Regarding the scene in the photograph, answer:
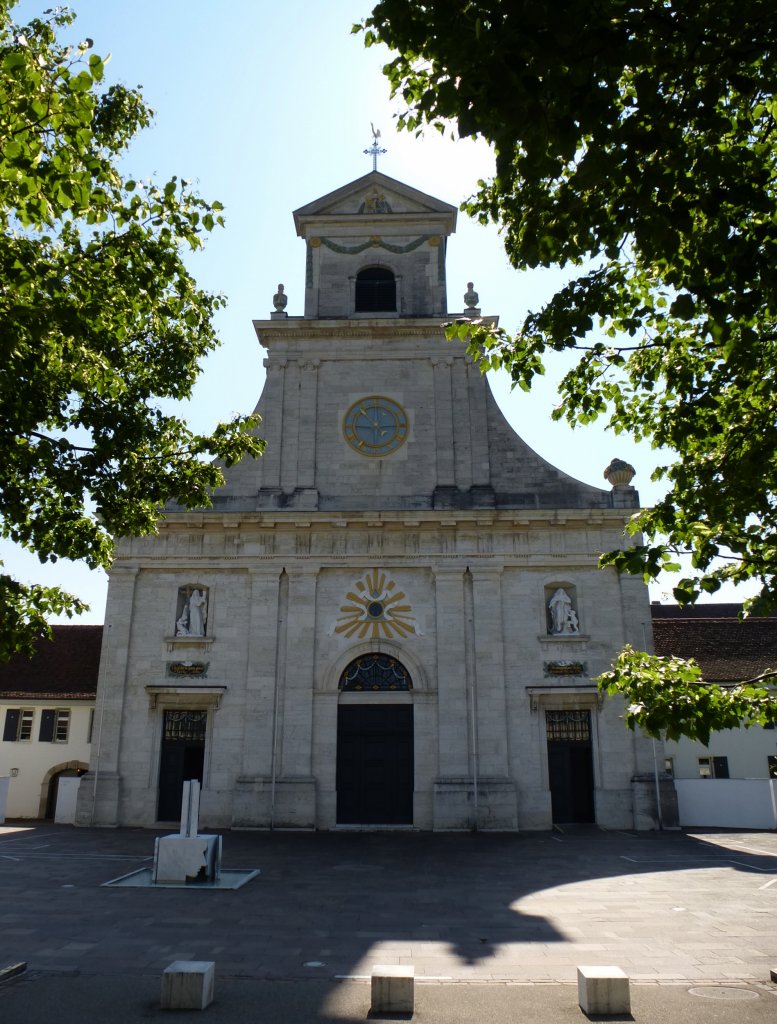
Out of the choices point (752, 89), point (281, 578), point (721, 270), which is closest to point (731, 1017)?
point (721, 270)

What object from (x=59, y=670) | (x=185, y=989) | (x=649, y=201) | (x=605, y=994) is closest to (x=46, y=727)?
(x=59, y=670)

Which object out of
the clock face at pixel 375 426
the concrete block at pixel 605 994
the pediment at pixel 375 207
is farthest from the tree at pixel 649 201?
the pediment at pixel 375 207

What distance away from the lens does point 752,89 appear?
17.1ft

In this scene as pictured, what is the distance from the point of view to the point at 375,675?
24.7m

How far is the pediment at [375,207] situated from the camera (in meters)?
29.7

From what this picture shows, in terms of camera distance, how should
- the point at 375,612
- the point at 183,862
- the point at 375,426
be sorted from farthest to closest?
1. the point at 375,426
2. the point at 375,612
3. the point at 183,862

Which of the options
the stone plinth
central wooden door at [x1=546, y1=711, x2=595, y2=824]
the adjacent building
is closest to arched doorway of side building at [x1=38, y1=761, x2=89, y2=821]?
the adjacent building

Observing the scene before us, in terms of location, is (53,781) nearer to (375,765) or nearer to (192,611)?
(192,611)

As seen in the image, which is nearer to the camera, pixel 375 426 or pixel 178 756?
pixel 178 756

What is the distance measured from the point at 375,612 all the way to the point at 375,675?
75.7 inches

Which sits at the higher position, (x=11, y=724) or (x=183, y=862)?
(x=11, y=724)

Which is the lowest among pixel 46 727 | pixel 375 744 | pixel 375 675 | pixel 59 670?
pixel 375 744

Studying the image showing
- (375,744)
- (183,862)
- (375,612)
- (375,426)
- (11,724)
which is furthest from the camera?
(11,724)

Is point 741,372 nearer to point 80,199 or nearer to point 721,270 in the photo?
point 721,270
